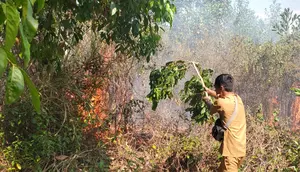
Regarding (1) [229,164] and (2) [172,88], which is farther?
(2) [172,88]

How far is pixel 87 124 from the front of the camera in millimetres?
5824

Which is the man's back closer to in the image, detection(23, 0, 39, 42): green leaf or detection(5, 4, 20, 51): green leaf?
detection(23, 0, 39, 42): green leaf

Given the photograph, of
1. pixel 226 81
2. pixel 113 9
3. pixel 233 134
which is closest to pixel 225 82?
pixel 226 81

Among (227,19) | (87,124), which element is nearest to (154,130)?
(87,124)

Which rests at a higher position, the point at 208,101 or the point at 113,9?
the point at 113,9

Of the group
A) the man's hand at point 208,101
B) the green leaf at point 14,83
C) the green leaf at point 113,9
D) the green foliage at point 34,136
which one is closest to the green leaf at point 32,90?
the green leaf at point 14,83

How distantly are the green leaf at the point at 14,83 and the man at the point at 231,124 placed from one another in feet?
9.69

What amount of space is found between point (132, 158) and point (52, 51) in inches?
88.9

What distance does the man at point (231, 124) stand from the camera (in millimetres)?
3740

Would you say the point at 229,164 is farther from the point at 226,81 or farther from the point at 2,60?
the point at 2,60

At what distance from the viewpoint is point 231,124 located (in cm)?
378

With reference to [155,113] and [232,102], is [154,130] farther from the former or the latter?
[232,102]

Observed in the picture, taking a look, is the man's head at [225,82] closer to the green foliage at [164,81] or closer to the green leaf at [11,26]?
the green foliage at [164,81]

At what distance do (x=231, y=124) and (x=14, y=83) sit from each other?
10.2 feet
